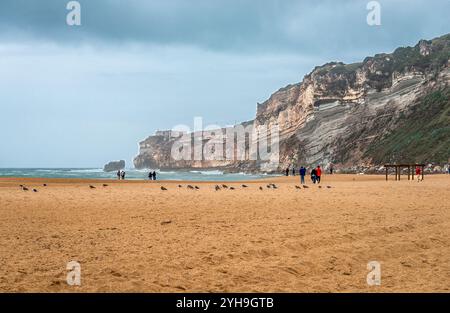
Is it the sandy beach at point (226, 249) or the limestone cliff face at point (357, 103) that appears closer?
the sandy beach at point (226, 249)

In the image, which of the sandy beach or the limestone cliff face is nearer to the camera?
the sandy beach

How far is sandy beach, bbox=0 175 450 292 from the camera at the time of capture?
742 cm

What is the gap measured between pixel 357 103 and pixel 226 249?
10485 centimetres

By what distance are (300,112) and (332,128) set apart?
20897 millimetres

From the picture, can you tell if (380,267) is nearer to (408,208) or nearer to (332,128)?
(408,208)

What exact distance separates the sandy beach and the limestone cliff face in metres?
73.3

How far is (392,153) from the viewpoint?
82.1 meters

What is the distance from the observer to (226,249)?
975 centimetres

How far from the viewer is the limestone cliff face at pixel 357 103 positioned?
301 ft

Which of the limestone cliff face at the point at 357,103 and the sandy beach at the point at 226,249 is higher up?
the limestone cliff face at the point at 357,103

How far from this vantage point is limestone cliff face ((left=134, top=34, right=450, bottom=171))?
3615 inches

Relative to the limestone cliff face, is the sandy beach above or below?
below

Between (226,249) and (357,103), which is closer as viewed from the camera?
(226,249)

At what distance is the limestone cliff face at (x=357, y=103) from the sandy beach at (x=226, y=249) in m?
73.3
